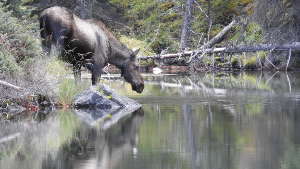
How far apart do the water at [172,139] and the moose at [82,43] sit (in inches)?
72.7

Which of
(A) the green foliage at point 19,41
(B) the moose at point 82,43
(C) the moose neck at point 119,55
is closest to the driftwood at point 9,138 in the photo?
(A) the green foliage at point 19,41

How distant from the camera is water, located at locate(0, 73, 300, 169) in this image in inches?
361

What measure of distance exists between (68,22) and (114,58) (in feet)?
6.53

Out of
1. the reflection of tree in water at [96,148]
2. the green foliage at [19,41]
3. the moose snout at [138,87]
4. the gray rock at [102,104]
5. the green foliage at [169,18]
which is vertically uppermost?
the green foliage at [169,18]

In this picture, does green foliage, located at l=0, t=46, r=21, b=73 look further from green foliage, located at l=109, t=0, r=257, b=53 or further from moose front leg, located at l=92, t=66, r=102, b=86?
green foliage, located at l=109, t=0, r=257, b=53

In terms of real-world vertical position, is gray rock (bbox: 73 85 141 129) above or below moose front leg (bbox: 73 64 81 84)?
below

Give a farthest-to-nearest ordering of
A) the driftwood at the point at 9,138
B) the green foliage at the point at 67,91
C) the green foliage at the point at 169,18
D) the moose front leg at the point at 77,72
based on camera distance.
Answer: the green foliage at the point at 169,18
the moose front leg at the point at 77,72
the green foliage at the point at 67,91
the driftwood at the point at 9,138

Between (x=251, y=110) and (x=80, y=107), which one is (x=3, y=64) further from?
(x=251, y=110)

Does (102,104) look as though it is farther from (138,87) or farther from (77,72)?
(138,87)

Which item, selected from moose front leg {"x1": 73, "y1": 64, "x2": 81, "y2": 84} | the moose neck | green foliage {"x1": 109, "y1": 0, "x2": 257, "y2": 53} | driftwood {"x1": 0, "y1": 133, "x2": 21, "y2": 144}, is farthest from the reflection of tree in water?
green foliage {"x1": 109, "y1": 0, "x2": 257, "y2": 53}

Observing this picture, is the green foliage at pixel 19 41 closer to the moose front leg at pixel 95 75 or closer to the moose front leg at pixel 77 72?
the moose front leg at pixel 77 72

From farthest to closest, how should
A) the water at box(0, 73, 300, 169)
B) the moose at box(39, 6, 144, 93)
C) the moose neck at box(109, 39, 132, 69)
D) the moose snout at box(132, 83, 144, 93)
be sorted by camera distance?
1. the moose snout at box(132, 83, 144, 93)
2. the moose neck at box(109, 39, 132, 69)
3. the moose at box(39, 6, 144, 93)
4. the water at box(0, 73, 300, 169)

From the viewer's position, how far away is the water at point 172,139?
9.18 meters

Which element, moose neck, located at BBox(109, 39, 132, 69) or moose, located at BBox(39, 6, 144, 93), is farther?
moose neck, located at BBox(109, 39, 132, 69)
